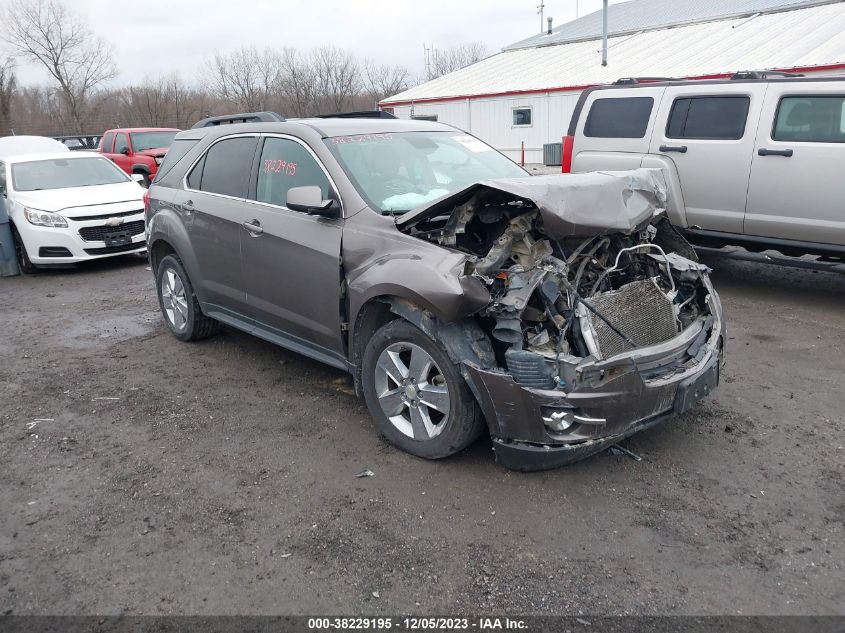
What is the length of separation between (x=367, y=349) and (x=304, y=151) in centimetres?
149

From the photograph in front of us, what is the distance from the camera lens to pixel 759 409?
4.38 m

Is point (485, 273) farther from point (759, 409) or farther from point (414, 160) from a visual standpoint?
point (759, 409)

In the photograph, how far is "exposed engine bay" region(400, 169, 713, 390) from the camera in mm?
3391

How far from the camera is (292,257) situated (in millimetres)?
4438

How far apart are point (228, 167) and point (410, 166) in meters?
1.54

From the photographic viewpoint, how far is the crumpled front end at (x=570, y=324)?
326cm

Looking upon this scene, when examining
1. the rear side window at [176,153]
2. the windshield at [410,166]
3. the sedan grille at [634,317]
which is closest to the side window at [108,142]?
the rear side window at [176,153]

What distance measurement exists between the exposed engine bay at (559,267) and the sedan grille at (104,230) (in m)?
7.10

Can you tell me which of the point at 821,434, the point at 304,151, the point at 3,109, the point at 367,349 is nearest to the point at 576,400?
the point at 367,349

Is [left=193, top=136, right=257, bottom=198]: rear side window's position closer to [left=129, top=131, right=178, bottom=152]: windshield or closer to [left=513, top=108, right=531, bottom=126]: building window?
[left=129, top=131, right=178, bottom=152]: windshield

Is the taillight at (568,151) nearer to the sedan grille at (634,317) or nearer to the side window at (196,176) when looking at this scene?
the side window at (196,176)

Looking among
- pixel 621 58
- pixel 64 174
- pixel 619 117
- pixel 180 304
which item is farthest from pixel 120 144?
pixel 621 58

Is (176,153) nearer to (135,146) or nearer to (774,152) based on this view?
(774,152)

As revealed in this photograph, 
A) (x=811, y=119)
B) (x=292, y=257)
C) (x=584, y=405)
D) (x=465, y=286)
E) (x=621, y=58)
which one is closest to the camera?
(x=584, y=405)
